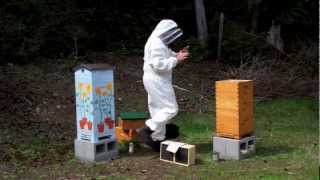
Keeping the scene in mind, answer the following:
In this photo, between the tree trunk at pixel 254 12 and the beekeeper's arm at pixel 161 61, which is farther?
the tree trunk at pixel 254 12

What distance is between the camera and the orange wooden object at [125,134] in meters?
8.45

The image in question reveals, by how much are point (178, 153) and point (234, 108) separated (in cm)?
89

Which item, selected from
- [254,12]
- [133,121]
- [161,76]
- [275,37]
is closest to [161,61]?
[161,76]

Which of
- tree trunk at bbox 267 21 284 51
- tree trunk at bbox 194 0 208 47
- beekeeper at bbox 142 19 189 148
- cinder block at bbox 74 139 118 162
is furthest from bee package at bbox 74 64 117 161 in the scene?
tree trunk at bbox 267 21 284 51

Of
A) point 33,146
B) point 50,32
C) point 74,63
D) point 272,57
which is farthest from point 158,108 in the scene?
point 272,57

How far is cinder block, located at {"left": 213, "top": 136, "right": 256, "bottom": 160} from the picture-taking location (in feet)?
24.6

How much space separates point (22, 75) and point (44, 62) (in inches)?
51.5

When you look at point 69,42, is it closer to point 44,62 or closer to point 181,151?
point 44,62

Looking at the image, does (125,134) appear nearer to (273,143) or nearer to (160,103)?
(160,103)

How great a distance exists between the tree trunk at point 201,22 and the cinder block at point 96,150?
8.79 m

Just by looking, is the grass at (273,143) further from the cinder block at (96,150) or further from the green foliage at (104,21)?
the green foliage at (104,21)

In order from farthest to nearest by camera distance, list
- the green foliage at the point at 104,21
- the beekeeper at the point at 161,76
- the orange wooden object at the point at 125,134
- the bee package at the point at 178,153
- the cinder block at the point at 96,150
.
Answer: the green foliage at the point at 104,21, the orange wooden object at the point at 125,134, the beekeeper at the point at 161,76, the cinder block at the point at 96,150, the bee package at the point at 178,153

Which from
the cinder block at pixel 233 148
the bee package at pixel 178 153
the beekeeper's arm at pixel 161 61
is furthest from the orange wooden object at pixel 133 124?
the cinder block at pixel 233 148

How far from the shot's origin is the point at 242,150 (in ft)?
25.0
